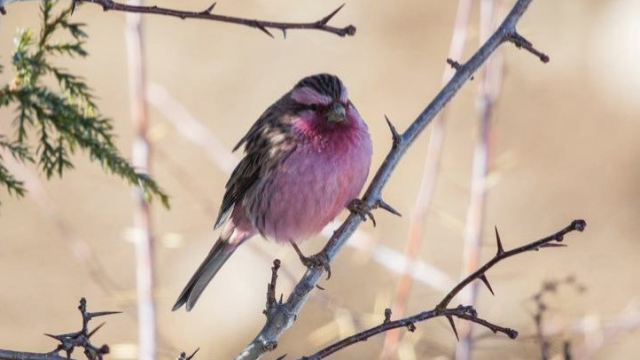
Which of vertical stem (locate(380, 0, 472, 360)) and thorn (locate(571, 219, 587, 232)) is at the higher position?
vertical stem (locate(380, 0, 472, 360))

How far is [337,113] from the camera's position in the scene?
4.93 meters

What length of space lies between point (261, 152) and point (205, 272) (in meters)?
0.73

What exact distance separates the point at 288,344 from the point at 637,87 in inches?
180

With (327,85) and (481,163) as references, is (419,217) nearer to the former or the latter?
(481,163)

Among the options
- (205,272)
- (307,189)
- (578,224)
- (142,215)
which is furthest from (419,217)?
(578,224)

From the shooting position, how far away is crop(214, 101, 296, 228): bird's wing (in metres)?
5.21

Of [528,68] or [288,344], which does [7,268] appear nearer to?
[288,344]

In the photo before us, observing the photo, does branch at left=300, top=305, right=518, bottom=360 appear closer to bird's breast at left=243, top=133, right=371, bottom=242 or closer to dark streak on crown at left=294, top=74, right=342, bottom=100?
bird's breast at left=243, top=133, right=371, bottom=242

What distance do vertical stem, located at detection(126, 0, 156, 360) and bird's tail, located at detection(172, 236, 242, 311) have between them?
26 cm

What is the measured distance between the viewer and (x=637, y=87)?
Result: 11.0 meters

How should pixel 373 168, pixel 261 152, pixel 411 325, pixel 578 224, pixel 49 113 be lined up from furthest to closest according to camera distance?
1. pixel 373 168
2. pixel 261 152
3. pixel 49 113
4. pixel 411 325
5. pixel 578 224

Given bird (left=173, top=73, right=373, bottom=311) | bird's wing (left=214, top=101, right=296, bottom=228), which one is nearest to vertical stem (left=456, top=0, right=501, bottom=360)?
bird (left=173, top=73, right=373, bottom=311)

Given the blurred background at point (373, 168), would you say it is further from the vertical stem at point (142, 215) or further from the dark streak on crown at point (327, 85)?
the dark streak on crown at point (327, 85)

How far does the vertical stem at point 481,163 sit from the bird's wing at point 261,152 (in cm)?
107
